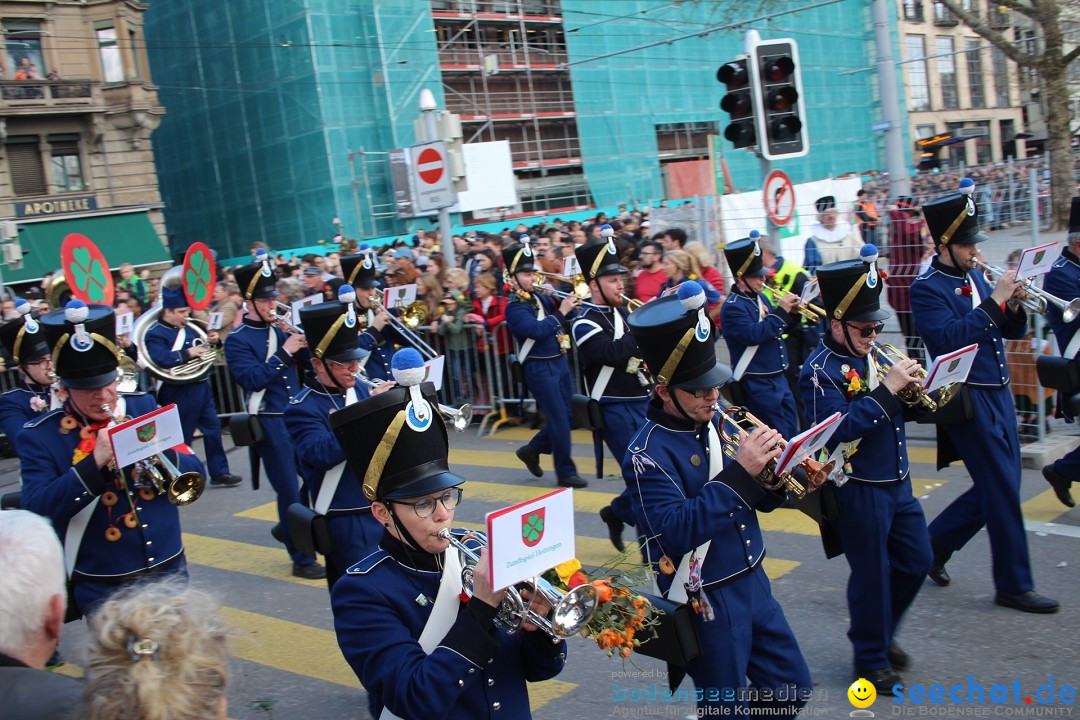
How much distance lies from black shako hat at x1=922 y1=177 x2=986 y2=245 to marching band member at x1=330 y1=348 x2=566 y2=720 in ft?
14.3

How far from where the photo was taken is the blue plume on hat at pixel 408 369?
11.0 ft

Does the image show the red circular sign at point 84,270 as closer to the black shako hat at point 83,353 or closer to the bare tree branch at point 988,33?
the black shako hat at point 83,353

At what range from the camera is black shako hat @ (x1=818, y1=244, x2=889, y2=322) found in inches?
209

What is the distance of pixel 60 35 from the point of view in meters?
36.2

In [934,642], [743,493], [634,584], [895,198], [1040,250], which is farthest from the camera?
[895,198]

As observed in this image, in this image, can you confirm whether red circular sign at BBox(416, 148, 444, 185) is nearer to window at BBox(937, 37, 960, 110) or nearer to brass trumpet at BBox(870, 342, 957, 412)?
brass trumpet at BBox(870, 342, 957, 412)

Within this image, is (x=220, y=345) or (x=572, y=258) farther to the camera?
(x=220, y=345)

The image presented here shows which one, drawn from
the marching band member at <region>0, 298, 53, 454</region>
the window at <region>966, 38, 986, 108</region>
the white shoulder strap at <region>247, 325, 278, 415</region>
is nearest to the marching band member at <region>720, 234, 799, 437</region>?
the white shoulder strap at <region>247, 325, 278, 415</region>

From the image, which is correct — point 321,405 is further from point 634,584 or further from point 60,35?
point 60,35

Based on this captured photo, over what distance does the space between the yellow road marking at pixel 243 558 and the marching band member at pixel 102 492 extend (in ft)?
9.30

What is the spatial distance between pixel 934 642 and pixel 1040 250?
8.67ft

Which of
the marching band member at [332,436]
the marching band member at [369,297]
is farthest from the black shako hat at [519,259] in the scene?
the marching band member at [332,436]

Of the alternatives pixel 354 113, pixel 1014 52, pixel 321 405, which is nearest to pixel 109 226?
pixel 354 113

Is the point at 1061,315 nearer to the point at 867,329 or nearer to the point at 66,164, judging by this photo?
the point at 867,329
